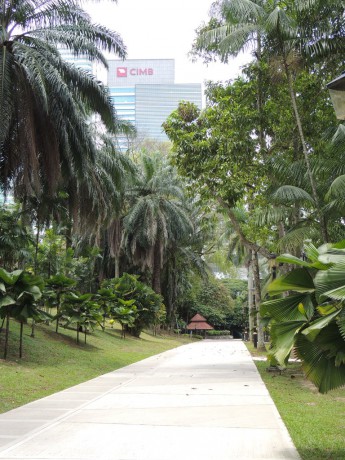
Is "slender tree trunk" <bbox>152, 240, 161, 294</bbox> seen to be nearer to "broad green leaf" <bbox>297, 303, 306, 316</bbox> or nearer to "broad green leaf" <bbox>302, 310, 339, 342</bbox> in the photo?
"broad green leaf" <bbox>297, 303, 306, 316</bbox>

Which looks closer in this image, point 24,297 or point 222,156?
point 24,297

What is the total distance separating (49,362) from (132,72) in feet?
285

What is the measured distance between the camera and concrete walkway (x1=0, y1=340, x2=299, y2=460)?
17.9ft

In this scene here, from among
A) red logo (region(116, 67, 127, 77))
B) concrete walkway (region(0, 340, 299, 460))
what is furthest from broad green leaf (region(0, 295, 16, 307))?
red logo (region(116, 67, 127, 77))

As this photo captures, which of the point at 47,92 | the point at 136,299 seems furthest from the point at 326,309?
the point at 136,299

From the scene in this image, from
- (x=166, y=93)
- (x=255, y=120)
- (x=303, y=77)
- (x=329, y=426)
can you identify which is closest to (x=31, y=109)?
(x=255, y=120)

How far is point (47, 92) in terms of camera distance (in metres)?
15.9

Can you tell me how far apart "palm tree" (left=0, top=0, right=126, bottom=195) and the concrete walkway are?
8.08 metres

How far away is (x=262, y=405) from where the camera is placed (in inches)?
338

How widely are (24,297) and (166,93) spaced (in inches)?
2565

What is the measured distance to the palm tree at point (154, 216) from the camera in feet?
114

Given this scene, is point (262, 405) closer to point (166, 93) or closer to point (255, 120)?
point (255, 120)

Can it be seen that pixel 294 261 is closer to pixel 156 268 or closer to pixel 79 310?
pixel 79 310

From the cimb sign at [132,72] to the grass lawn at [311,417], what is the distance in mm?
82993
